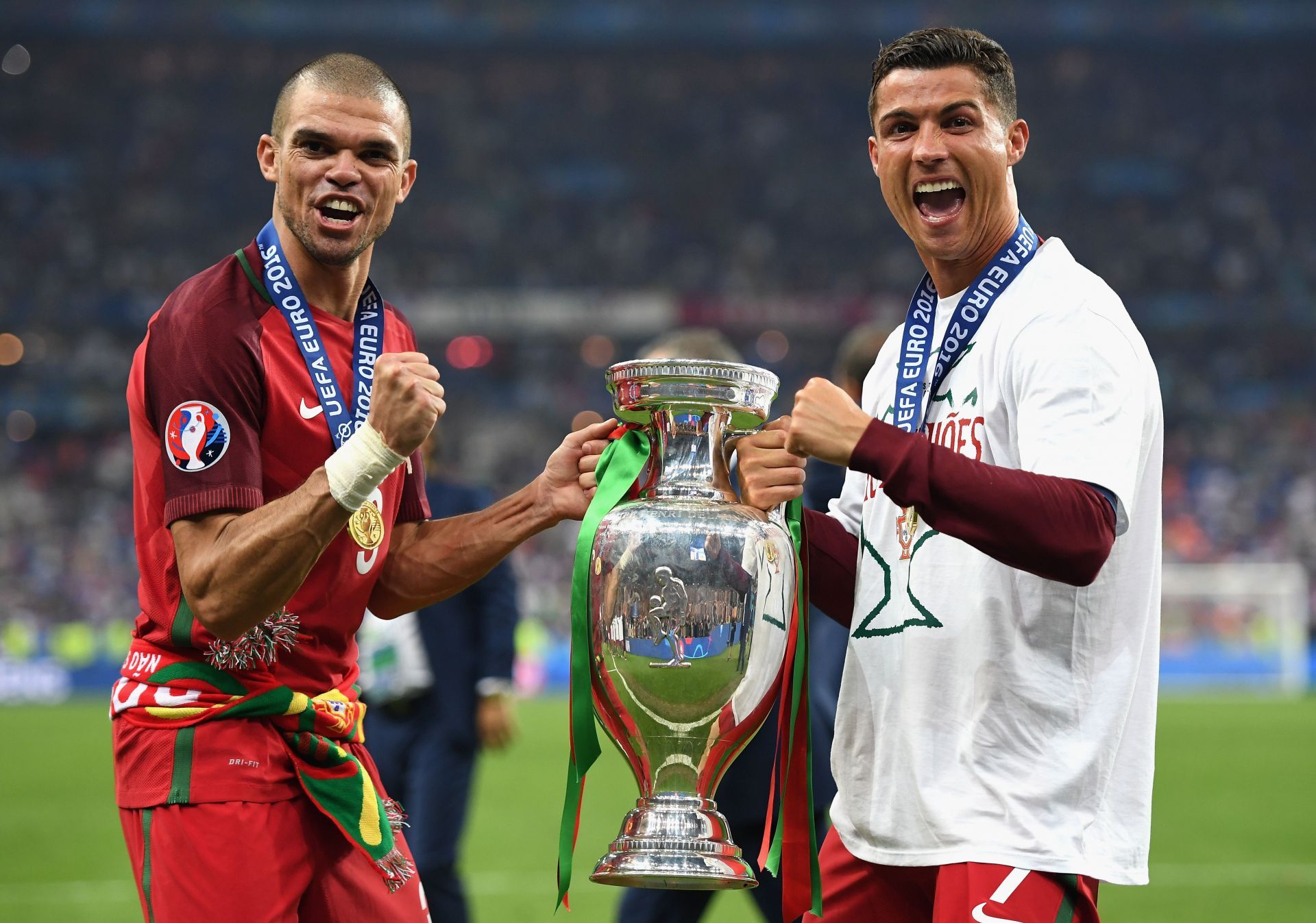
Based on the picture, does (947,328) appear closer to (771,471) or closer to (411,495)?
(771,471)

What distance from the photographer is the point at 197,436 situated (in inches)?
107

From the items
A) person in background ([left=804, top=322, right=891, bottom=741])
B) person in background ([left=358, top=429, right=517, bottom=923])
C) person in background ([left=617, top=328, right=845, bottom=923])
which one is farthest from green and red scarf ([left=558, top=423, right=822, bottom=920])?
person in background ([left=358, top=429, right=517, bottom=923])

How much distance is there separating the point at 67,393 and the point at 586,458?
94.8 ft

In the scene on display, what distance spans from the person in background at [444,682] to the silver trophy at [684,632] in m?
3.25

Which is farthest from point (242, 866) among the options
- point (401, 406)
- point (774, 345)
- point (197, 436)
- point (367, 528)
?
point (774, 345)

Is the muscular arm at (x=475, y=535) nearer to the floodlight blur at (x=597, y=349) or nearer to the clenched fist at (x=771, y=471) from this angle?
the clenched fist at (x=771, y=471)

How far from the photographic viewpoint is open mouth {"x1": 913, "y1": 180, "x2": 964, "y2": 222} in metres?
2.79

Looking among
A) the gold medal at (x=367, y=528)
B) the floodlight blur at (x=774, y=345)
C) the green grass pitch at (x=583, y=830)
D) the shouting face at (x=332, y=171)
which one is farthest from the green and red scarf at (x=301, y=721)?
the floodlight blur at (x=774, y=345)

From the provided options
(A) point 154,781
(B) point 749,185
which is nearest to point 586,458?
(A) point 154,781

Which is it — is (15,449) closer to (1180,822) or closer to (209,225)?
(209,225)

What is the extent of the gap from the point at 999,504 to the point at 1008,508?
0.05 ft

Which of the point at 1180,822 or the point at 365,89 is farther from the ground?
the point at 365,89

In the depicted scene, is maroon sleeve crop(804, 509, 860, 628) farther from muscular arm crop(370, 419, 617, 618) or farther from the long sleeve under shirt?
the long sleeve under shirt

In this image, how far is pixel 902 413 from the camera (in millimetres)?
2791
